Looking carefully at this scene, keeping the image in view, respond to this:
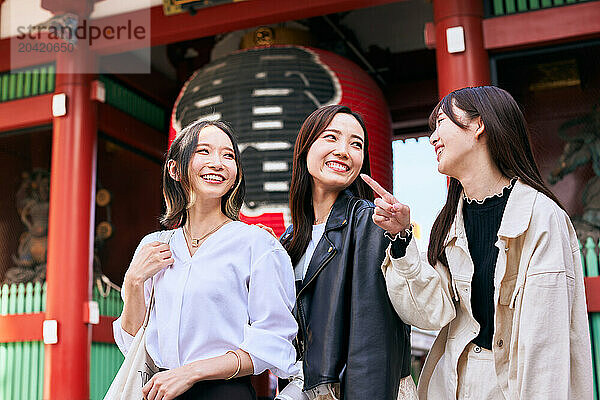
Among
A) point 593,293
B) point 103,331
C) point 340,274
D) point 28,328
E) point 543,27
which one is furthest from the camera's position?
point 103,331

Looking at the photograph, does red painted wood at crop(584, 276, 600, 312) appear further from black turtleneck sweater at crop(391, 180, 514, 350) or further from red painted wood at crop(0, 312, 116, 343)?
red painted wood at crop(0, 312, 116, 343)

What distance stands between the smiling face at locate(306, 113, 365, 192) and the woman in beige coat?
0.23 meters

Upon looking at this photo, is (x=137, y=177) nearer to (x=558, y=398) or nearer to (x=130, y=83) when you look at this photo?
(x=130, y=83)

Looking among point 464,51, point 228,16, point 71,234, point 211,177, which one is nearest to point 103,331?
point 71,234

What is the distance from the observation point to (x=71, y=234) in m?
5.49

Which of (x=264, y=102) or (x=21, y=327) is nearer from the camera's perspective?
(x=264, y=102)

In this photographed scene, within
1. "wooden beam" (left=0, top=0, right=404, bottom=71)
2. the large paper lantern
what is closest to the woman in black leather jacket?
the large paper lantern

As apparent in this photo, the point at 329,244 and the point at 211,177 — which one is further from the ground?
the point at 211,177

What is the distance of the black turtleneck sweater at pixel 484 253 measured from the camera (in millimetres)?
1769

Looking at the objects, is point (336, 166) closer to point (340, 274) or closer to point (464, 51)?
point (340, 274)

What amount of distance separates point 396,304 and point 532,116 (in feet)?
12.4

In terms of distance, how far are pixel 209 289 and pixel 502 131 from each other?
836mm

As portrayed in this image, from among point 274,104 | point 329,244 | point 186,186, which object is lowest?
point 329,244

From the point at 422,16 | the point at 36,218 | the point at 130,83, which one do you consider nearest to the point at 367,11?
the point at 422,16
